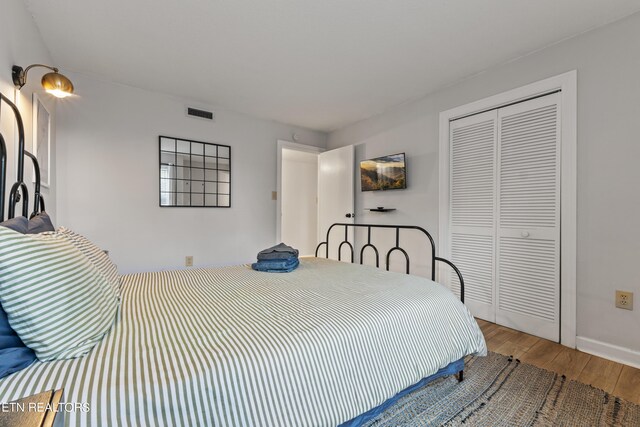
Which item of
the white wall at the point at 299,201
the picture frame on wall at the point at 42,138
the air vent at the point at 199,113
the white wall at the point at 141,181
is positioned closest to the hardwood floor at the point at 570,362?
the white wall at the point at 141,181

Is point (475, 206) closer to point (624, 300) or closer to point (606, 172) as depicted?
point (606, 172)

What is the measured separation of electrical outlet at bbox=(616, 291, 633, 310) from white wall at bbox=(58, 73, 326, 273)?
331 centimetres

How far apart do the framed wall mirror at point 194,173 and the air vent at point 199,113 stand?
30 centimetres

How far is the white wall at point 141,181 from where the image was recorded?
264 centimetres

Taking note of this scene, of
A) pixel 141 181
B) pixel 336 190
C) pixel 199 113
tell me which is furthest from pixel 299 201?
pixel 141 181

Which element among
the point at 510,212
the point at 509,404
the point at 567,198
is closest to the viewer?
the point at 509,404

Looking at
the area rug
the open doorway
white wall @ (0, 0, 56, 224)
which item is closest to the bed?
the area rug

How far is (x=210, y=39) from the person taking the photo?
82.7 inches

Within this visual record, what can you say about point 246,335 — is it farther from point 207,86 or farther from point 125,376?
point 207,86

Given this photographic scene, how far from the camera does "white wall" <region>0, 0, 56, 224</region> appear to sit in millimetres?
1421

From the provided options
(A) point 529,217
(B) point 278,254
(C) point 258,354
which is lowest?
(C) point 258,354

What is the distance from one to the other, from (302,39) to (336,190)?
2.15m

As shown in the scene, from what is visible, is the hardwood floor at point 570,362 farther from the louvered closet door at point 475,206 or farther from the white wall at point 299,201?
the white wall at point 299,201

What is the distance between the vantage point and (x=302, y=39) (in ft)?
6.89
